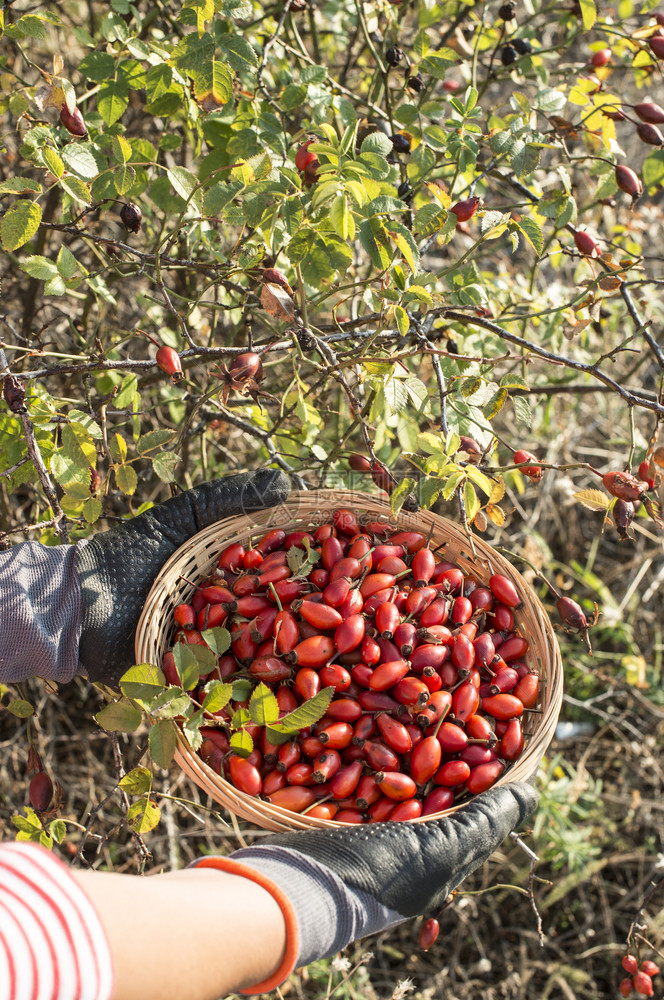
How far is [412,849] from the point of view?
45.5 inches

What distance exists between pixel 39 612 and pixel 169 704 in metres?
0.54

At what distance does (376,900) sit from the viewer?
3.65ft

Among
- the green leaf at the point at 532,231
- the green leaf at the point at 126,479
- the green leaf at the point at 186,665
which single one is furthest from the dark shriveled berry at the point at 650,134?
the green leaf at the point at 186,665

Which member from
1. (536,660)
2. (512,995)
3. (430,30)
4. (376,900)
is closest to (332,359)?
(536,660)

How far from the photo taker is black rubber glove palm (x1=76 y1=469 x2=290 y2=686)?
1.52m

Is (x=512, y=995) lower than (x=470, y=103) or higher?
lower

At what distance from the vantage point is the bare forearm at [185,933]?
76 centimetres

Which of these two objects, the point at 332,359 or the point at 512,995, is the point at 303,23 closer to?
the point at 332,359

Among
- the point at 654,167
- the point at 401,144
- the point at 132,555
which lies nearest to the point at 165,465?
the point at 132,555

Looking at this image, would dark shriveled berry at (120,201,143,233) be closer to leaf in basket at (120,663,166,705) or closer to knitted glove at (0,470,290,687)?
knitted glove at (0,470,290,687)

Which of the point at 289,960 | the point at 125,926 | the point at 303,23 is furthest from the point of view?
the point at 303,23

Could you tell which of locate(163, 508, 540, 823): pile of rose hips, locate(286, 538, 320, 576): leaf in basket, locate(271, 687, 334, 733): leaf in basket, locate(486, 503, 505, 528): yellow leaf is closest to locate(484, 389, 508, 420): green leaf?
locate(486, 503, 505, 528): yellow leaf

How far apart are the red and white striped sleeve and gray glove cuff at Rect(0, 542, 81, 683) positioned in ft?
2.35

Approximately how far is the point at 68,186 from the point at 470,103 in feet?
2.71
